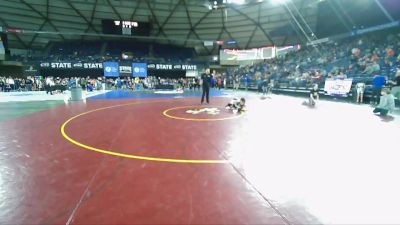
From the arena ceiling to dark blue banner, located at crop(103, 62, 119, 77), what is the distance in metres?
4.22

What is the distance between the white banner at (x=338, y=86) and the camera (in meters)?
14.4

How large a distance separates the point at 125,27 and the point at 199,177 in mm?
36073

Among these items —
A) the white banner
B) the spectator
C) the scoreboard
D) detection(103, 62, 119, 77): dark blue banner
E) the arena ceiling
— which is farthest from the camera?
the scoreboard

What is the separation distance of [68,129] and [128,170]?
365 centimetres

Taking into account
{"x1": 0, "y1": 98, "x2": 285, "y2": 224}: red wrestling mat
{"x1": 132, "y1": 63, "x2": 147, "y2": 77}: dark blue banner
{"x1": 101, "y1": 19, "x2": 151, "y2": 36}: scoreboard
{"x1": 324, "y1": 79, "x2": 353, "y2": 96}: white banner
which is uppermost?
{"x1": 101, "y1": 19, "x2": 151, "y2": 36}: scoreboard

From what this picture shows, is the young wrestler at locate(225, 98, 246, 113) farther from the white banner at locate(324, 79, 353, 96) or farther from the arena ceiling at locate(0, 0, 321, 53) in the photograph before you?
the arena ceiling at locate(0, 0, 321, 53)

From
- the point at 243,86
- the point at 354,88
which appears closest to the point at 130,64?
the point at 243,86

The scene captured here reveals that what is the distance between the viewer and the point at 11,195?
9.04 feet

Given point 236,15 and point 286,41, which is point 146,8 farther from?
point 286,41

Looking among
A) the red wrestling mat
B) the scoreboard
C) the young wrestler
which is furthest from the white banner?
the scoreboard

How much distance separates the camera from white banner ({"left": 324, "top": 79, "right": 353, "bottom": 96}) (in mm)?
14396

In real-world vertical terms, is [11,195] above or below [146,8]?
below

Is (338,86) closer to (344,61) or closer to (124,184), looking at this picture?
(344,61)

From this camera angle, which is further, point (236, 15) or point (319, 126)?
point (236, 15)
